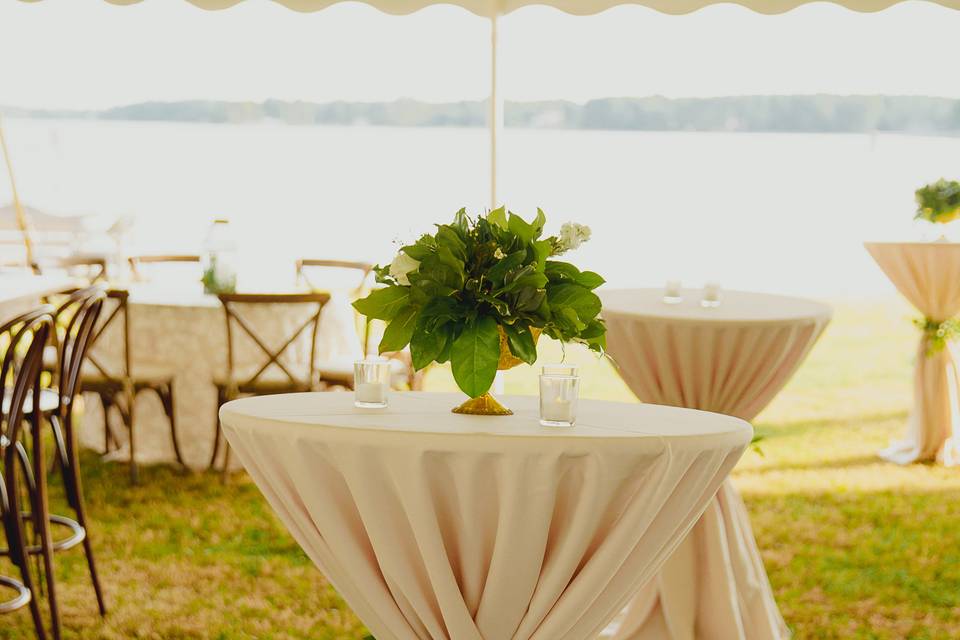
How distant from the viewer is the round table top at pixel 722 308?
3592mm

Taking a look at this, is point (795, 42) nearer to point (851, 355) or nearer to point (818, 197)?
point (818, 197)

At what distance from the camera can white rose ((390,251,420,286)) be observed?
2.11 meters

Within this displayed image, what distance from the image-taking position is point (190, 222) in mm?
16906

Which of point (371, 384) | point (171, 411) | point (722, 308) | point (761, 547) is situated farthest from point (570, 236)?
point (171, 411)

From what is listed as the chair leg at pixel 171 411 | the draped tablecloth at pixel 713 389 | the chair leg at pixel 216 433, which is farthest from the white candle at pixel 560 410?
the chair leg at pixel 171 411

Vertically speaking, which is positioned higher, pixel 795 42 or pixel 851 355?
pixel 795 42

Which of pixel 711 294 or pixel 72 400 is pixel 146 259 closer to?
pixel 72 400

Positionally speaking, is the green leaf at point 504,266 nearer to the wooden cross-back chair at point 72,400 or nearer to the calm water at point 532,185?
the wooden cross-back chair at point 72,400

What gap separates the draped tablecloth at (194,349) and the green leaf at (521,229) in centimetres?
334

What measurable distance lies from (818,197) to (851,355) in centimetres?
815

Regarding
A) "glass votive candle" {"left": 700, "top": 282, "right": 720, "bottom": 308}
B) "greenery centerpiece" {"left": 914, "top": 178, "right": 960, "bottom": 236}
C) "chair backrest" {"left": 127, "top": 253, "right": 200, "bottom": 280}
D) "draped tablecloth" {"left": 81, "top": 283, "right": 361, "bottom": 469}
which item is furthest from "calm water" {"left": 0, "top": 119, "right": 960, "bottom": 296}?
"glass votive candle" {"left": 700, "top": 282, "right": 720, "bottom": 308}

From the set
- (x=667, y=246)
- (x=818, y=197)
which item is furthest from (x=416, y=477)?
(x=818, y=197)

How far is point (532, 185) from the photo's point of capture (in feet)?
59.4

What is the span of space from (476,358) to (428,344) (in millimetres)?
98
